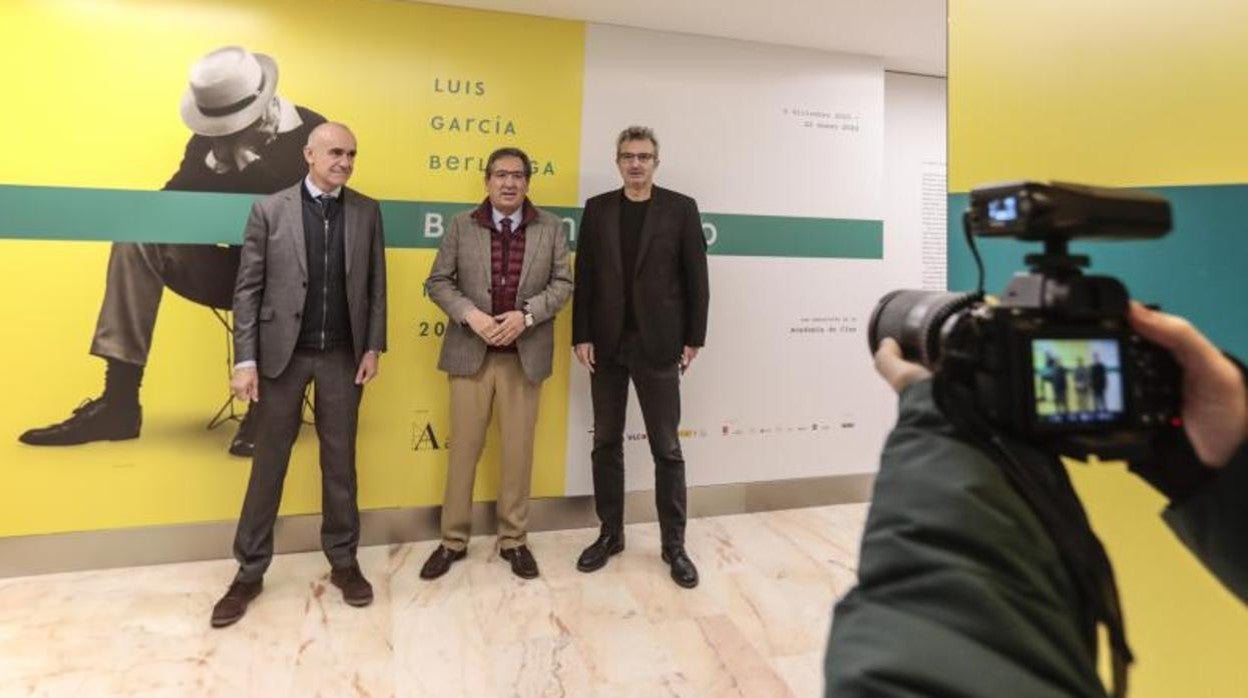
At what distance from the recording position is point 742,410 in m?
3.47

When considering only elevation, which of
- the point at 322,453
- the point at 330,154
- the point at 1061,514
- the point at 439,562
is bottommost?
the point at 439,562

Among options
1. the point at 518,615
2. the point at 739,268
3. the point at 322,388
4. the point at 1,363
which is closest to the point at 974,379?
the point at 518,615

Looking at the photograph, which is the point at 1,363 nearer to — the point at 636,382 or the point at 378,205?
the point at 378,205

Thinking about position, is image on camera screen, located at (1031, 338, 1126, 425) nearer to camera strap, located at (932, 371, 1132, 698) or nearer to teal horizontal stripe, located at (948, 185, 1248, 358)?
camera strap, located at (932, 371, 1132, 698)

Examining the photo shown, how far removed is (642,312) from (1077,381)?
223 centimetres

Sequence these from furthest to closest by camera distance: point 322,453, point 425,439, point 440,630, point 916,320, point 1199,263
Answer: point 425,439 < point 322,453 < point 440,630 < point 1199,263 < point 916,320

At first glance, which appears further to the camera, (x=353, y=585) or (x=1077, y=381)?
(x=353, y=585)

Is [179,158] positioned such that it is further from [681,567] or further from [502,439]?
[681,567]

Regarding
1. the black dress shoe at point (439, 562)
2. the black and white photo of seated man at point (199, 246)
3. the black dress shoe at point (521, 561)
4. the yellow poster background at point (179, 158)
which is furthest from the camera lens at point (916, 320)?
the black and white photo of seated man at point (199, 246)

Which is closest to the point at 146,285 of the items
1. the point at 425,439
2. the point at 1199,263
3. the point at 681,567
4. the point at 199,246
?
the point at 199,246

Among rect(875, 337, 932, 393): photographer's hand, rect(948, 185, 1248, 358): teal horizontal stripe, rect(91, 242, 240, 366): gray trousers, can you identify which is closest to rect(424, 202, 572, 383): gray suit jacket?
rect(91, 242, 240, 366): gray trousers

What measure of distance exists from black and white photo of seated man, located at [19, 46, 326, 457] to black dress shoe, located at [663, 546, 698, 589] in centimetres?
204

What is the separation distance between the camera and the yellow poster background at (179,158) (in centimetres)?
256

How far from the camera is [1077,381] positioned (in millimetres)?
582
